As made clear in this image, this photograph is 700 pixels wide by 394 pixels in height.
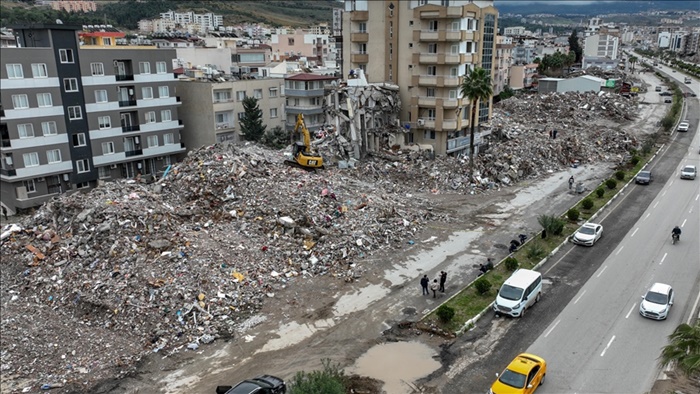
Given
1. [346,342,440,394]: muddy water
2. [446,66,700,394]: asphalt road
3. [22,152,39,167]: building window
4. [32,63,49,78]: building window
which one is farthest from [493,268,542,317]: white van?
[32,63,49,78]: building window

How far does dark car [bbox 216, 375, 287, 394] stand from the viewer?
59.8ft

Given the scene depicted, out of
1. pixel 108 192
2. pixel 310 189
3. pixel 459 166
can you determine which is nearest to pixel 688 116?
pixel 459 166

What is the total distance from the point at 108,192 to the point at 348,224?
1705 centimetres

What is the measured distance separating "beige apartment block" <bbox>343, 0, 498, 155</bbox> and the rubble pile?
16.2 metres

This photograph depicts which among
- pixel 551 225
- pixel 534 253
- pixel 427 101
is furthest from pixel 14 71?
pixel 551 225

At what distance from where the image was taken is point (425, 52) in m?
52.5

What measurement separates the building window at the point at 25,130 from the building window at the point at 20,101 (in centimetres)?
160

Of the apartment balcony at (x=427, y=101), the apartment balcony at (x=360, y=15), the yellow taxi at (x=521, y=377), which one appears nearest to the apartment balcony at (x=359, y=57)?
the apartment balcony at (x=360, y=15)

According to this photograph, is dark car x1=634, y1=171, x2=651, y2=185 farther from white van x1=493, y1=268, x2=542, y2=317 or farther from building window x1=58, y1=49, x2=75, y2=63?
building window x1=58, y1=49, x2=75, y2=63

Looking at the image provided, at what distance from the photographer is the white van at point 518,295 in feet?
79.9

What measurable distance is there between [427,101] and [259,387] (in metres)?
40.5

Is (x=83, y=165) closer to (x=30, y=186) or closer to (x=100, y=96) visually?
(x=30, y=186)

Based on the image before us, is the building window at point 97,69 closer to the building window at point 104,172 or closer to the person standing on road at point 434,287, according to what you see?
the building window at point 104,172

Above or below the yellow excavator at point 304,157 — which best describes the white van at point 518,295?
below
